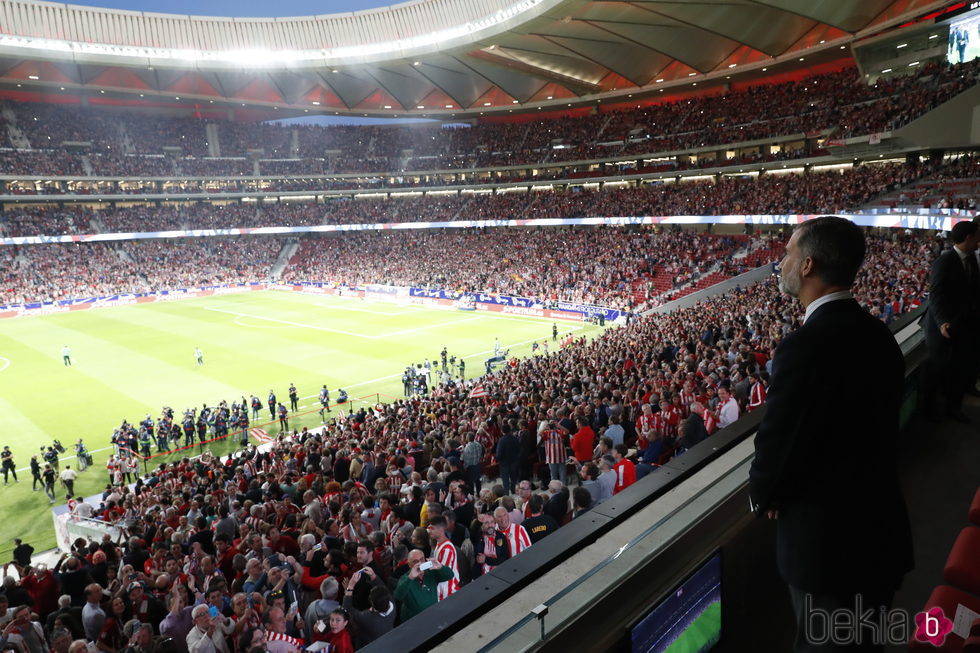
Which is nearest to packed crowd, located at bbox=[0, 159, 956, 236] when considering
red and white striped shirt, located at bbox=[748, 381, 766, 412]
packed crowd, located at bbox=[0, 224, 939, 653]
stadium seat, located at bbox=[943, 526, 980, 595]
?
packed crowd, located at bbox=[0, 224, 939, 653]

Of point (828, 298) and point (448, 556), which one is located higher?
point (828, 298)

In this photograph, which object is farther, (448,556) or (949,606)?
(448,556)

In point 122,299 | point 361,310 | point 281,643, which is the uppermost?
point 281,643

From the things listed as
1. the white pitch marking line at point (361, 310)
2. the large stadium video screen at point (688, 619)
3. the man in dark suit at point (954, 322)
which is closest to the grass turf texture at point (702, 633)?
the large stadium video screen at point (688, 619)

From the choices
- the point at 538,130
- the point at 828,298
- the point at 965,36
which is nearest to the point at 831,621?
the point at 828,298

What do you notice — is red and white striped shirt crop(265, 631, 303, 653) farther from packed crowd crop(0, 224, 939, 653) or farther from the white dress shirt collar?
the white dress shirt collar

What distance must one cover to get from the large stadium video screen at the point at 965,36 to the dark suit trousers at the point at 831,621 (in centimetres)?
2726

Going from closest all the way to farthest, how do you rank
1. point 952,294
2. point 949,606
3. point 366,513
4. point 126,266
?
point 949,606, point 952,294, point 366,513, point 126,266

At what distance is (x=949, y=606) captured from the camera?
10.1 feet

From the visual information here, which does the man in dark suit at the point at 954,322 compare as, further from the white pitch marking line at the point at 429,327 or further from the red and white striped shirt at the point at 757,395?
the white pitch marking line at the point at 429,327

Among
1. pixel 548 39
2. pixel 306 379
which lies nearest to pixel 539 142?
pixel 548 39

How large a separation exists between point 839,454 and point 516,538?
4.03 metres

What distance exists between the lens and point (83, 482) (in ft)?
61.1

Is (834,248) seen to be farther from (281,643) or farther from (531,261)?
(531,261)
